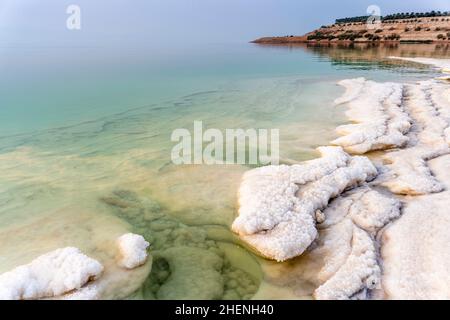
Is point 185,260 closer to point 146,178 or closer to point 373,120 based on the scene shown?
point 146,178

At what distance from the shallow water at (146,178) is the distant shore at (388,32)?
57213mm

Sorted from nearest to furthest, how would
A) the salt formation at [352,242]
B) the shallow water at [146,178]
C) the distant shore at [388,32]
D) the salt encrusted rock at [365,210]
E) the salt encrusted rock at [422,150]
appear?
the salt formation at [352,242]
the shallow water at [146,178]
the salt encrusted rock at [365,210]
the salt encrusted rock at [422,150]
the distant shore at [388,32]

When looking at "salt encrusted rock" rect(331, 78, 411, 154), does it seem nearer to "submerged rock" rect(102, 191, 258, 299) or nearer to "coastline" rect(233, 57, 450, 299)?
"coastline" rect(233, 57, 450, 299)

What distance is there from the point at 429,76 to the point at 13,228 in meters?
26.3

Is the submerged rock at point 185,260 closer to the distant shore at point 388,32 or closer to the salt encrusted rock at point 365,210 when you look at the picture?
the salt encrusted rock at point 365,210

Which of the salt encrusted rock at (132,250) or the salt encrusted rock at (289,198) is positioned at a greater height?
the salt encrusted rock at (289,198)

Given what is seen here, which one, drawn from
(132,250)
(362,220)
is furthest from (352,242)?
(132,250)

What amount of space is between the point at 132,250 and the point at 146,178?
338 centimetres

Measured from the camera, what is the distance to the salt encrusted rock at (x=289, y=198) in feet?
19.6

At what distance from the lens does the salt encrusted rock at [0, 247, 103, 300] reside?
191 inches

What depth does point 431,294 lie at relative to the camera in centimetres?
482

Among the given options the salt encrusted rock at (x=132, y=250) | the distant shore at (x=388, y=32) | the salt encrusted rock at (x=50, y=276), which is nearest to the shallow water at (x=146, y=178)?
the salt encrusted rock at (x=132, y=250)

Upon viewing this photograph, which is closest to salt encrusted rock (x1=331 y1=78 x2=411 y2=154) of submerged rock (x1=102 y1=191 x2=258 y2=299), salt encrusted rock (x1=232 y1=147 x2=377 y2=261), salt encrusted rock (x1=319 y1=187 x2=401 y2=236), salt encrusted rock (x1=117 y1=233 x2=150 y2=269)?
salt encrusted rock (x1=232 y1=147 x2=377 y2=261)
